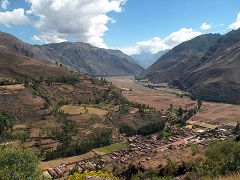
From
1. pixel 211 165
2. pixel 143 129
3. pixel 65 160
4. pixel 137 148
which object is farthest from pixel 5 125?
pixel 211 165

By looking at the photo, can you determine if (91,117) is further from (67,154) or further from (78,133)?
(67,154)

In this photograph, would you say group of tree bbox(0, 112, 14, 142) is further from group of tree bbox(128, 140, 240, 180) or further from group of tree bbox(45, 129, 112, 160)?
group of tree bbox(128, 140, 240, 180)

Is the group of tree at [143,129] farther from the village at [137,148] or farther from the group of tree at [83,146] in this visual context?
the group of tree at [83,146]

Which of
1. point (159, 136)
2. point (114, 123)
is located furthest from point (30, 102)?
point (159, 136)

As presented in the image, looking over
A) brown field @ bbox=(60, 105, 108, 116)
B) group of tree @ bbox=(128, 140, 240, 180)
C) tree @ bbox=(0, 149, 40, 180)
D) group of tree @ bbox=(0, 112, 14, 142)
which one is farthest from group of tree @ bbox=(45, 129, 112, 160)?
tree @ bbox=(0, 149, 40, 180)

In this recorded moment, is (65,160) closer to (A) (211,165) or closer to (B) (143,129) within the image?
(B) (143,129)
